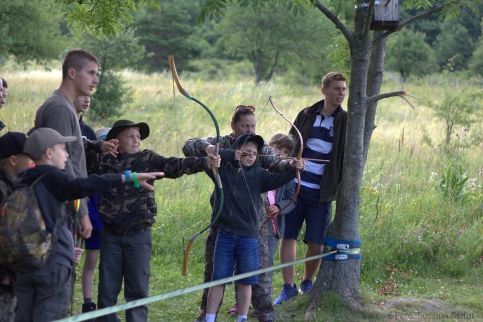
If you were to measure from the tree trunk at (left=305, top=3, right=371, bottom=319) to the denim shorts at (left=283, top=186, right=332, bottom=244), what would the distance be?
0.34 metres

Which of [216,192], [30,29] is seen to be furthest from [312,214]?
[30,29]

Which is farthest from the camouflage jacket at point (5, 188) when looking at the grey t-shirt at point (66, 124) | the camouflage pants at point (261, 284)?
the camouflage pants at point (261, 284)

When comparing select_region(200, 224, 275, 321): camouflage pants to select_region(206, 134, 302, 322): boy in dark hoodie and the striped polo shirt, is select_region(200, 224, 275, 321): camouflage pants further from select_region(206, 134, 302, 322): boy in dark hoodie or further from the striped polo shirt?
the striped polo shirt

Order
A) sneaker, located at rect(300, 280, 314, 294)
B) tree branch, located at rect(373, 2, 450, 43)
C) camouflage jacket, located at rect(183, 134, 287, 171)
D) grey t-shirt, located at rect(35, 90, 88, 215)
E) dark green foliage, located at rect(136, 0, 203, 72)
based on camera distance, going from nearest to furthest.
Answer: grey t-shirt, located at rect(35, 90, 88, 215) → camouflage jacket, located at rect(183, 134, 287, 171) → tree branch, located at rect(373, 2, 450, 43) → sneaker, located at rect(300, 280, 314, 294) → dark green foliage, located at rect(136, 0, 203, 72)

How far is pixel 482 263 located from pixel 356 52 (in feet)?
10.1

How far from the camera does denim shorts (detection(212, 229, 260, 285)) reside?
5.19m

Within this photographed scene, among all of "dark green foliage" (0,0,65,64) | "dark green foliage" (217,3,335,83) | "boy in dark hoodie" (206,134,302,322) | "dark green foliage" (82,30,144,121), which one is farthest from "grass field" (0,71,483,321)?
"dark green foliage" (217,3,335,83)

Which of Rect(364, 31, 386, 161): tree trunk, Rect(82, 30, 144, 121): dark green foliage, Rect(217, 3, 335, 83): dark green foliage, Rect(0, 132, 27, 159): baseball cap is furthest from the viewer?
Rect(217, 3, 335, 83): dark green foliage

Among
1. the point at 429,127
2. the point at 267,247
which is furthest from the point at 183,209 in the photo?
the point at 429,127

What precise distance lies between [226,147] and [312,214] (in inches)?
50.7

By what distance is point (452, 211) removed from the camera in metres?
8.56

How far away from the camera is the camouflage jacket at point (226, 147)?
17.4ft

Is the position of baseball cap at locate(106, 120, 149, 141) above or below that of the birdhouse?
below

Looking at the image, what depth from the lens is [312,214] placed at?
250 inches
